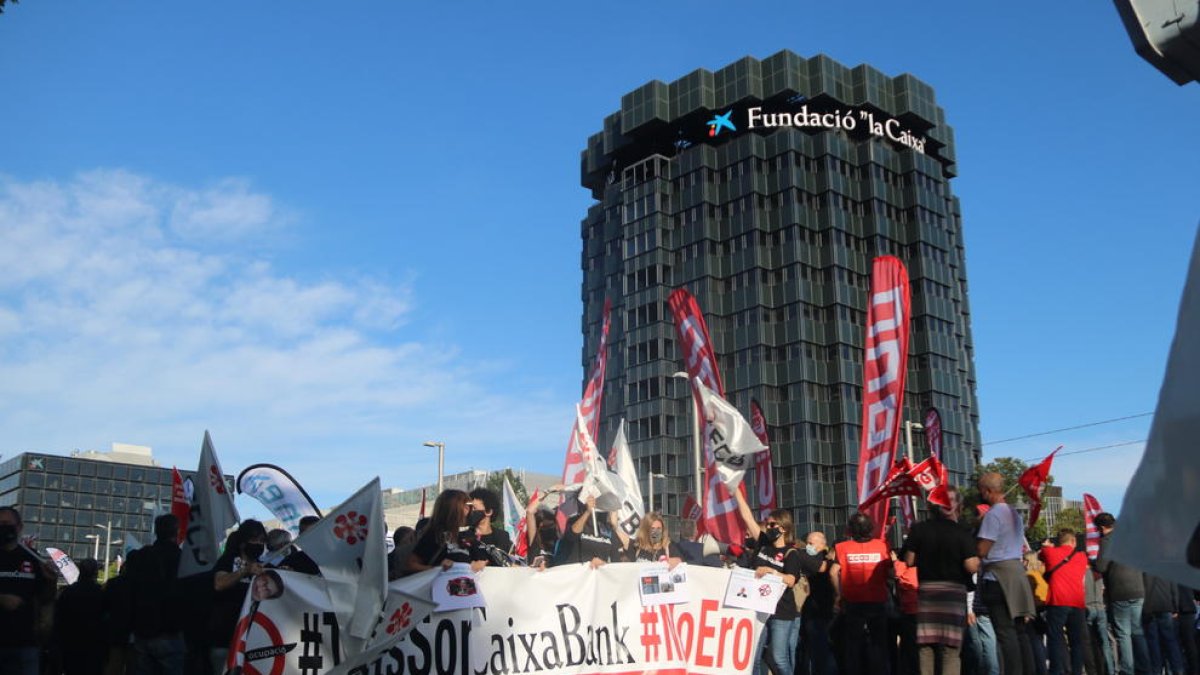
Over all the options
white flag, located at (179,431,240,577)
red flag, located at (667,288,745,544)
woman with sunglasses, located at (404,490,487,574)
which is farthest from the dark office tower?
woman with sunglasses, located at (404,490,487,574)

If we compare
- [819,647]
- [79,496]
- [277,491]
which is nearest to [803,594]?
[819,647]

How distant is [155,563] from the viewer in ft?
32.6

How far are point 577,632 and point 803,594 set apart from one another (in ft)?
10.5

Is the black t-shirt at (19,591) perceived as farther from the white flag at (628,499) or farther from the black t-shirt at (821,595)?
the white flag at (628,499)

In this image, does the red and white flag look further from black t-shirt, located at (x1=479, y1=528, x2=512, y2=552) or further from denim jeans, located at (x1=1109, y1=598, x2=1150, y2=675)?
denim jeans, located at (x1=1109, y1=598, x2=1150, y2=675)

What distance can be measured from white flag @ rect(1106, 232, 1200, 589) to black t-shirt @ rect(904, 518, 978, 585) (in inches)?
336

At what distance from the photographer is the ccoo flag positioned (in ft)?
48.9

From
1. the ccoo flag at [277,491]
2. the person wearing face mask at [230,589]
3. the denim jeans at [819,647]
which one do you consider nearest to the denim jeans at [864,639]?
the denim jeans at [819,647]

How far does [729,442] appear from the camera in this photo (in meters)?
15.9

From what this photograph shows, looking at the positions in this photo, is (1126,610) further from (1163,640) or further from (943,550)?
(943,550)

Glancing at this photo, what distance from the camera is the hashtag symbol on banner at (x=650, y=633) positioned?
1092 cm

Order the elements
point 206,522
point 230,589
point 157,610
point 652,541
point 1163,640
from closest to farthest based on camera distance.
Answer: point 230,589, point 157,610, point 206,522, point 652,541, point 1163,640

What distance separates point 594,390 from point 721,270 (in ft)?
213

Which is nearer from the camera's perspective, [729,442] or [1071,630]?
[1071,630]
